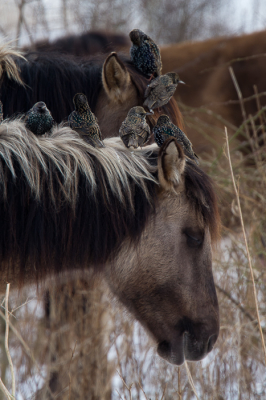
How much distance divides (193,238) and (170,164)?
0.37 meters

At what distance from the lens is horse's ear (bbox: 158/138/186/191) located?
183 cm

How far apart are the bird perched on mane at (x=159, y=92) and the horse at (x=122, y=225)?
0.76 meters

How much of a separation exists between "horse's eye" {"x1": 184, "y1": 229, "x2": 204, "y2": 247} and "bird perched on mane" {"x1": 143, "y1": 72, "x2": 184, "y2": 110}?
3.40 feet

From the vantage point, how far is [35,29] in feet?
18.5

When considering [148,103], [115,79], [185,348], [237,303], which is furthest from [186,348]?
[115,79]

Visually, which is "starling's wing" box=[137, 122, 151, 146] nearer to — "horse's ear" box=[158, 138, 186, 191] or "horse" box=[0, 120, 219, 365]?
"horse" box=[0, 120, 219, 365]

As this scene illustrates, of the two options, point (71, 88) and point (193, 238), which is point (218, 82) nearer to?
point (71, 88)

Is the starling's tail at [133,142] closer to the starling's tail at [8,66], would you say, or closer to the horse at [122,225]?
→ the horse at [122,225]

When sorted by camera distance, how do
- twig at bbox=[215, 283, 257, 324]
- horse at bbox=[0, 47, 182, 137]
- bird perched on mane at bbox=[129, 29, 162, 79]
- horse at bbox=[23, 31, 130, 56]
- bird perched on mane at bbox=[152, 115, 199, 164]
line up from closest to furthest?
1. bird perched on mane at bbox=[152, 115, 199, 164]
2. horse at bbox=[0, 47, 182, 137]
3. bird perched on mane at bbox=[129, 29, 162, 79]
4. twig at bbox=[215, 283, 257, 324]
5. horse at bbox=[23, 31, 130, 56]

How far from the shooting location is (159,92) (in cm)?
269

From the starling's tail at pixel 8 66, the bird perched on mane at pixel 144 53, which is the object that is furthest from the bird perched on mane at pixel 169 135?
the starling's tail at pixel 8 66

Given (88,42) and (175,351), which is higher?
(88,42)

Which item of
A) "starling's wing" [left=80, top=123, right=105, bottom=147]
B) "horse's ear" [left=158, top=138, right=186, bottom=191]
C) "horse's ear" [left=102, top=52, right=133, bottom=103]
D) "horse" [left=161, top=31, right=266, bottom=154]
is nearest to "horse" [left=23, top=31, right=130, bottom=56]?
"horse" [left=161, top=31, right=266, bottom=154]

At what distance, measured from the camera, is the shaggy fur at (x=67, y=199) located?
1761 millimetres
